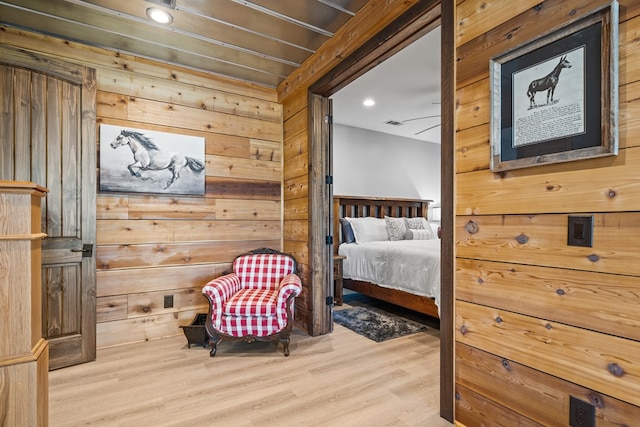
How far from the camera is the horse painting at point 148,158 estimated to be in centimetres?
293

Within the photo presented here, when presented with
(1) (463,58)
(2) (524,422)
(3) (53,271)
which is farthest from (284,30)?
(2) (524,422)

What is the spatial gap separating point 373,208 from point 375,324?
2270 millimetres

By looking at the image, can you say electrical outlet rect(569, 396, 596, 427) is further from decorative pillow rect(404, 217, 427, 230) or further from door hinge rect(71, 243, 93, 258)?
decorative pillow rect(404, 217, 427, 230)

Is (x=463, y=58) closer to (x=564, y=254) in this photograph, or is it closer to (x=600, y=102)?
(x=600, y=102)

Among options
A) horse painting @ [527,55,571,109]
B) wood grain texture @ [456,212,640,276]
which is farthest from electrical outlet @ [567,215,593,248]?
horse painting @ [527,55,571,109]

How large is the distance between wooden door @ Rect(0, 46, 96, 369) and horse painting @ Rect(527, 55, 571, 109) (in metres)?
3.02

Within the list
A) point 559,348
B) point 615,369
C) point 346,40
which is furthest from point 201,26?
point 615,369

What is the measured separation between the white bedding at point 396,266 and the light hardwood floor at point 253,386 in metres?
0.63

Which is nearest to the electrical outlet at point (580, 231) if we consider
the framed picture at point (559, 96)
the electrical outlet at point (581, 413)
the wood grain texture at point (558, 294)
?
the wood grain texture at point (558, 294)

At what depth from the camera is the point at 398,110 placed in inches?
177

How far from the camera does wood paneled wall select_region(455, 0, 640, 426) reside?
113cm

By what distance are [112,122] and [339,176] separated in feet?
10.3

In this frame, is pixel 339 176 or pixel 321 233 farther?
pixel 339 176

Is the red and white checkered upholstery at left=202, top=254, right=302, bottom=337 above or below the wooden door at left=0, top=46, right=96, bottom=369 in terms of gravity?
below
